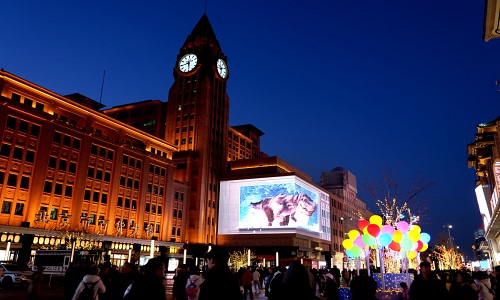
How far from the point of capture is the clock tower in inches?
2724

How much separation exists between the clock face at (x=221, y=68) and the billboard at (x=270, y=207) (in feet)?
74.5

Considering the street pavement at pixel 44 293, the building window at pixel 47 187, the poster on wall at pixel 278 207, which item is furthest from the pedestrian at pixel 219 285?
the poster on wall at pixel 278 207

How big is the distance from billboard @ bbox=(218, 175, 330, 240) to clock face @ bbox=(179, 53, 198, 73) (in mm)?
24253

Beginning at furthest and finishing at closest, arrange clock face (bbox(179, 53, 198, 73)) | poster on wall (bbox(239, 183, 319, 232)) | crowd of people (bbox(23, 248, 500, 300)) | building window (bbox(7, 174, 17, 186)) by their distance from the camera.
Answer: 1. clock face (bbox(179, 53, 198, 73))
2. poster on wall (bbox(239, 183, 319, 232))
3. building window (bbox(7, 174, 17, 186))
4. crowd of people (bbox(23, 248, 500, 300))

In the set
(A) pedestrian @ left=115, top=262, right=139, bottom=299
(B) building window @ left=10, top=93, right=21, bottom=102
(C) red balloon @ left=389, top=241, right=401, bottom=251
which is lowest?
(A) pedestrian @ left=115, top=262, right=139, bottom=299

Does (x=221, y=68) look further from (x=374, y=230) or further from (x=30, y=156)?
(x=374, y=230)

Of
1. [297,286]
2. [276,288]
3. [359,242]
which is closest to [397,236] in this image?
[359,242]

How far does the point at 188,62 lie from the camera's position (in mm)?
77625

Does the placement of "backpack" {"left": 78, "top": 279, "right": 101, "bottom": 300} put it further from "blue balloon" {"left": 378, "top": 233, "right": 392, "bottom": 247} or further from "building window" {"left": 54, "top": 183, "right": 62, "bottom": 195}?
"building window" {"left": 54, "top": 183, "right": 62, "bottom": 195}

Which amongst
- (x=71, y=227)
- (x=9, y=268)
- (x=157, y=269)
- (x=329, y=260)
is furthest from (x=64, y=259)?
(x=329, y=260)

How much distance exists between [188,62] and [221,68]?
674 cm

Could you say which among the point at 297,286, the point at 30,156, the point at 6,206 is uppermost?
the point at 30,156

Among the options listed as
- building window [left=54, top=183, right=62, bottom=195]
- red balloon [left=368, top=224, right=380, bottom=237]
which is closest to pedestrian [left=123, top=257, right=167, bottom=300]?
red balloon [left=368, top=224, right=380, bottom=237]

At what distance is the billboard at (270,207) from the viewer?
62406 mm
